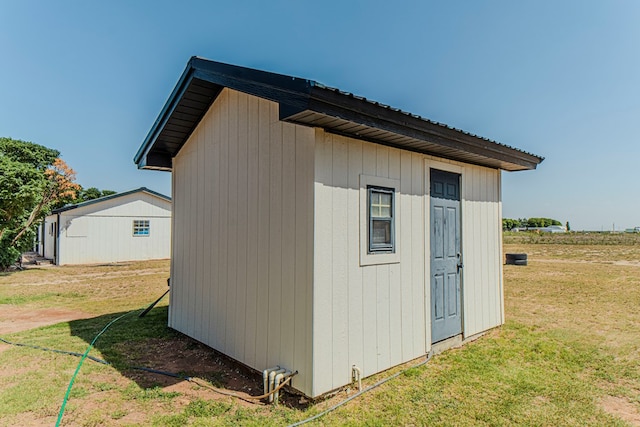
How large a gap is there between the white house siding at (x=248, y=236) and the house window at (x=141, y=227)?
14791mm

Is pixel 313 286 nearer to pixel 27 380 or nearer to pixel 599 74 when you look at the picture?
pixel 27 380

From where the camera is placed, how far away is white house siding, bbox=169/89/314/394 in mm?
3127

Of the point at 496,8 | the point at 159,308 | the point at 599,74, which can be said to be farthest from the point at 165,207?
the point at 599,74

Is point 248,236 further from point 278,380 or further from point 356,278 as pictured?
point 278,380

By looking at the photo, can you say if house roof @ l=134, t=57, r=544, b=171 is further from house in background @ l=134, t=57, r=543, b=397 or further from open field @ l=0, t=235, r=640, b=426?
open field @ l=0, t=235, r=640, b=426

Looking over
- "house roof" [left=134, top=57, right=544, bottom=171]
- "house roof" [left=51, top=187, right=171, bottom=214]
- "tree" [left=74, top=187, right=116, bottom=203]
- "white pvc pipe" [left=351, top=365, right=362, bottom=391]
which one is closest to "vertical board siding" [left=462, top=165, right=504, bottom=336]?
"house roof" [left=134, top=57, right=544, bottom=171]

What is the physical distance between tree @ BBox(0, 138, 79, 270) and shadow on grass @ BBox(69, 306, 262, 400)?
8.94m

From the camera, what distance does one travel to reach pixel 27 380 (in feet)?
11.6

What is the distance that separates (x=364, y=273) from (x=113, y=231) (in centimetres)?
1792

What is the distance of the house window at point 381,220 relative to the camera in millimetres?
3484

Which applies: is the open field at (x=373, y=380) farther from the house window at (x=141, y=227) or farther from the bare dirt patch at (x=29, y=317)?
the house window at (x=141, y=227)

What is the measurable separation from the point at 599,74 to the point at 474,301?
5.93 metres

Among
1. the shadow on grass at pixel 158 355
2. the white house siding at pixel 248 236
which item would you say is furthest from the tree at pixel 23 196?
the white house siding at pixel 248 236

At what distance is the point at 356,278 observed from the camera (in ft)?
10.9
